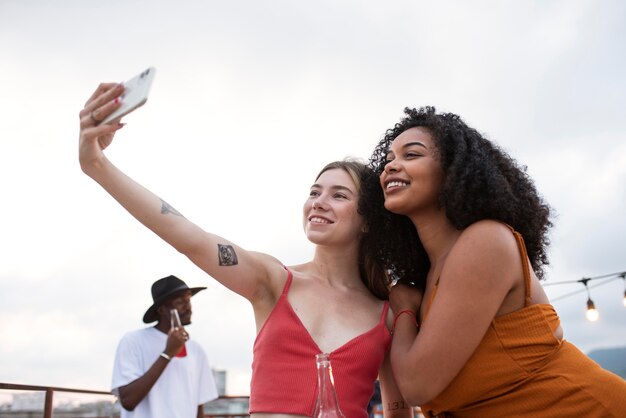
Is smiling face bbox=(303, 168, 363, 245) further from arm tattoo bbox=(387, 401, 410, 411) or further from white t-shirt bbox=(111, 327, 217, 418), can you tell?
white t-shirt bbox=(111, 327, 217, 418)

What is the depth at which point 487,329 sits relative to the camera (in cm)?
152

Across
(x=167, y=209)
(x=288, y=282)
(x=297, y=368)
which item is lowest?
(x=297, y=368)

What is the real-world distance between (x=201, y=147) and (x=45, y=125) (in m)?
2.23

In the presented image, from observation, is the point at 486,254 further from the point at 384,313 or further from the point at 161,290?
the point at 161,290

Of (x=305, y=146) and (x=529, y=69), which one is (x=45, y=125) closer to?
(x=305, y=146)

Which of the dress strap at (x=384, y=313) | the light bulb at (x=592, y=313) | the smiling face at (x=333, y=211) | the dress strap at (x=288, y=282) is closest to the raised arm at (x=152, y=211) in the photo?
the dress strap at (x=288, y=282)

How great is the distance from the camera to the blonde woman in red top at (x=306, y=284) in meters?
1.52

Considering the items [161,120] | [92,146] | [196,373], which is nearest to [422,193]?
[92,146]

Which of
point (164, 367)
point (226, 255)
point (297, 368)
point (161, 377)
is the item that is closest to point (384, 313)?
point (297, 368)

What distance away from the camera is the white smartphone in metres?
1.21

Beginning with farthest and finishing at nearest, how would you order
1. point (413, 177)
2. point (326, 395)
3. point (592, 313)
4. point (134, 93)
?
point (592, 313) < point (413, 177) < point (134, 93) < point (326, 395)

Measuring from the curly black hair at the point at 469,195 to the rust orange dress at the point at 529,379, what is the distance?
0.20 m

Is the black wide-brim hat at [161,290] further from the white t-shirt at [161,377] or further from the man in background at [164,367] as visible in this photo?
the white t-shirt at [161,377]

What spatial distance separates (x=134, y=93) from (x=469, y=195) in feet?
3.51
